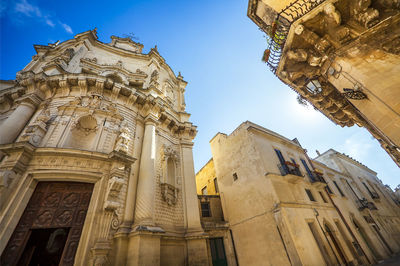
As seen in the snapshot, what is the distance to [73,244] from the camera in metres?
5.92

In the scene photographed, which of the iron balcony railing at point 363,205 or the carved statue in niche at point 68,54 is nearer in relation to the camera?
the carved statue in niche at point 68,54

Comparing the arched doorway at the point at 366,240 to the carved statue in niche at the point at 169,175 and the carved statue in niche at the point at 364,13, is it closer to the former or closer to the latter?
the carved statue in niche at the point at 169,175


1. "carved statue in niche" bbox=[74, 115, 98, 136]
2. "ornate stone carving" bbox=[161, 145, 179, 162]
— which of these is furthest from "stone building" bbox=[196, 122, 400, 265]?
"carved statue in niche" bbox=[74, 115, 98, 136]

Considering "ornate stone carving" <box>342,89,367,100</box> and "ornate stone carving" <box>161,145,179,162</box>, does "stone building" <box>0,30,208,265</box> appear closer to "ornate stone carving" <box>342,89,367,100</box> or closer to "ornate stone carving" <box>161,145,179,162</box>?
"ornate stone carving" <box>161,145,179,162</box>

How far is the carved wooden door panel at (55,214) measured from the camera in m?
5.47

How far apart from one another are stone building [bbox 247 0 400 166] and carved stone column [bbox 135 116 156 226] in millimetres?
7676

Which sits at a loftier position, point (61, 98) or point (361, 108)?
point (61, 98)

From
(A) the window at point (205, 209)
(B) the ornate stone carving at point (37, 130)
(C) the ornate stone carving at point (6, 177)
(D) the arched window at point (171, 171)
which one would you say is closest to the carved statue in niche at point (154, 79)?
Result: (D) the arched window at point (171, 171)

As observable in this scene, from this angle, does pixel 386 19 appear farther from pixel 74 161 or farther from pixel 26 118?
pixel 26 118

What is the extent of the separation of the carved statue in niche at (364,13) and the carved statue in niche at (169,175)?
9.84 metres

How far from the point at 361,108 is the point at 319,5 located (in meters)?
3.86

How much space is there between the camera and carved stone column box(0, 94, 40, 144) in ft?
24.1

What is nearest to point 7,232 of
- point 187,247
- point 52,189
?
point 52,189

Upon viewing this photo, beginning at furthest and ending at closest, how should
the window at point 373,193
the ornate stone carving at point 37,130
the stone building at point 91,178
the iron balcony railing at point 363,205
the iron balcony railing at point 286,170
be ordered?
the window at point 373,193 → the iron balcony railing at point 363,205 → the iron balcony railing at point 286,170 → the ornate stone carving at point 37,130 → the stone building at point 91,178
